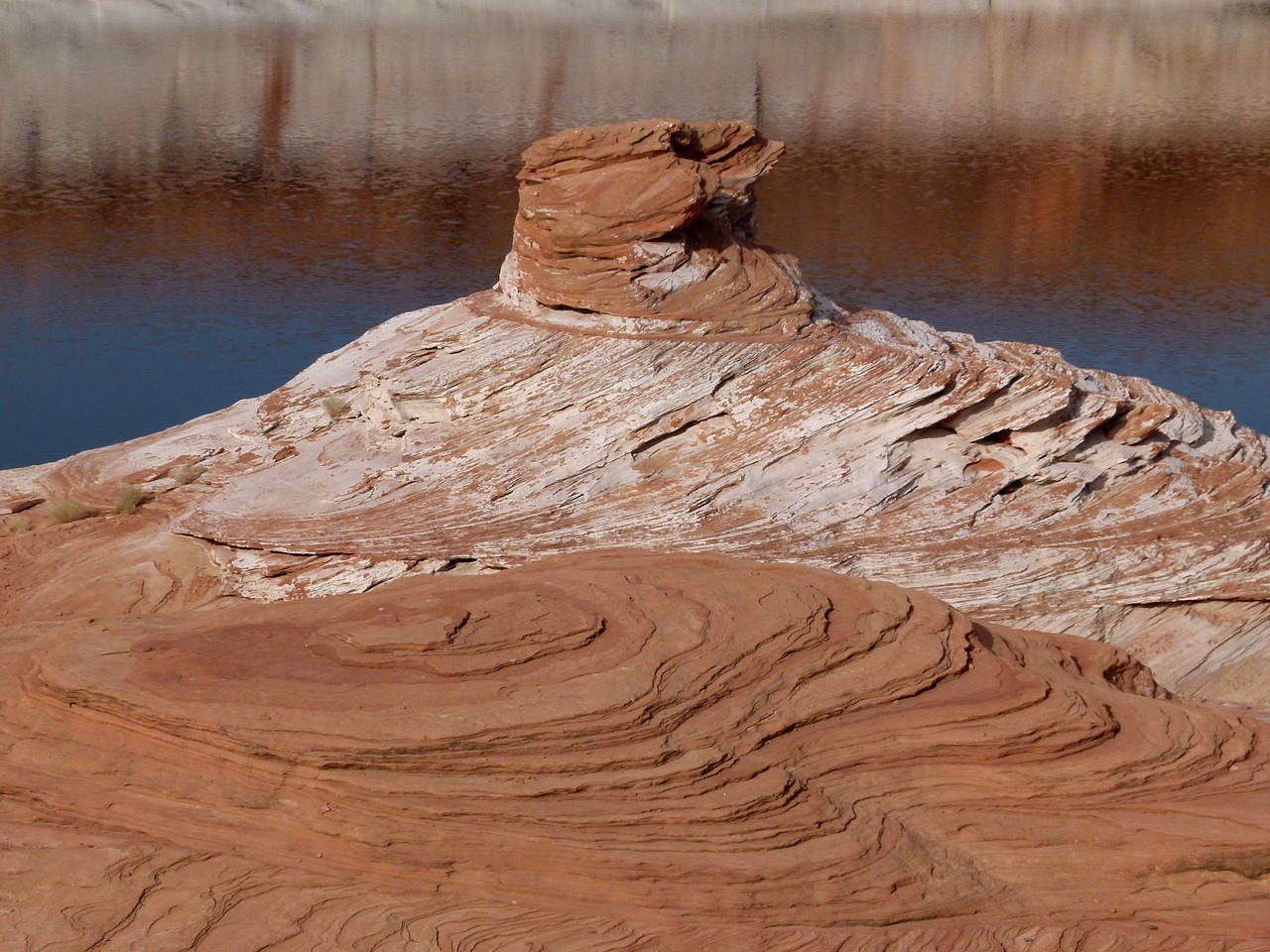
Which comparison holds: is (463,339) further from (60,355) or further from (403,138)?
(403,138)

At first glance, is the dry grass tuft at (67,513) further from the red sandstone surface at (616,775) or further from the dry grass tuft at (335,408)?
the red sandstone surface at (616,775)

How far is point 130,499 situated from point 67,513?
22.2 inches

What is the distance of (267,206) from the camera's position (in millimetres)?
26312

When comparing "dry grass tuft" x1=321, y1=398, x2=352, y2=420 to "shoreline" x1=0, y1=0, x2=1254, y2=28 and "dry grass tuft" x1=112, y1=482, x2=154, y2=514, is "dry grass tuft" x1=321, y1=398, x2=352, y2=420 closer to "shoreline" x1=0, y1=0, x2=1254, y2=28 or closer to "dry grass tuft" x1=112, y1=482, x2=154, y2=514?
"dry grass tuft" x1=112, y1=482, x2=154, y2=514

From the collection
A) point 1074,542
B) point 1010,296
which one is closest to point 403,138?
point 1010,296

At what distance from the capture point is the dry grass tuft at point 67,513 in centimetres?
1166

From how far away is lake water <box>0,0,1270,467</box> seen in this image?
67.3ft

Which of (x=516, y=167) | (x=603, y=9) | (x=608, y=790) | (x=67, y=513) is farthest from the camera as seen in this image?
(x=603, y=9)

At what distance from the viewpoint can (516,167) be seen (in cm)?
2902

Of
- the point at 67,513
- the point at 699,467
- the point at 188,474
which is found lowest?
the point at 67,513

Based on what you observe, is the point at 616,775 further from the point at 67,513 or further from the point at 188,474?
the point at 67,513

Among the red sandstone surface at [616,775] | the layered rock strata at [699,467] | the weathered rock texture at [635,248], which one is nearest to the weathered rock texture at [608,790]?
the red sandstone surface at [616,775]

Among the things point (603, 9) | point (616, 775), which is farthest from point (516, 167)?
point (603, 9)

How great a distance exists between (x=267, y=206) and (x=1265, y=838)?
23.8 meters
